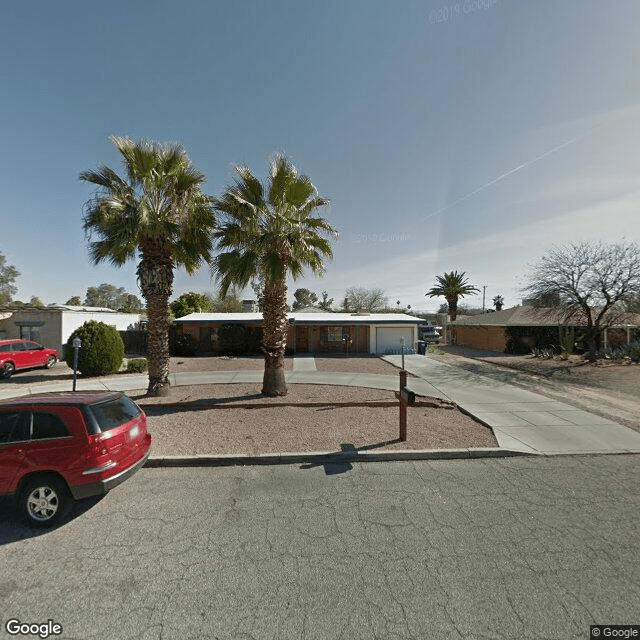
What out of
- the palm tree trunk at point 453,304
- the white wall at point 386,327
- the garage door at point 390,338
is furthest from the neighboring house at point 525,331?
the palm tree trunk at point 453,304

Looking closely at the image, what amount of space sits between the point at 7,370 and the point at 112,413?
49.7 ft

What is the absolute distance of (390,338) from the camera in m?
22.8

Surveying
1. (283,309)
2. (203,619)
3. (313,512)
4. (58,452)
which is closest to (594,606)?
(313,512)

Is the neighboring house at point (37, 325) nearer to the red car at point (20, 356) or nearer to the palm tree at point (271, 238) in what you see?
the red car at point (20, 356)

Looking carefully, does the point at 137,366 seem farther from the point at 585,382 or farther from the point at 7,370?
the point at 585,382

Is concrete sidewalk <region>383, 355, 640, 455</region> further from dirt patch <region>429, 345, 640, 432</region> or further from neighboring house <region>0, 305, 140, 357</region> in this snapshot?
neighboring house <region>0, 305, 140, 357</region>

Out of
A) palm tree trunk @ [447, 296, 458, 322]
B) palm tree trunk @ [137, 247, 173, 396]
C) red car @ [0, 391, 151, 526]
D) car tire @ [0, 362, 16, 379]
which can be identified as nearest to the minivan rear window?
red car @ [0, 391, 151, 526]

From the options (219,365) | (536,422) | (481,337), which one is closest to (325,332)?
(219,365)

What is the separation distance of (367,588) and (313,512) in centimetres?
123

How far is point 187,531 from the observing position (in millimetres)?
3525

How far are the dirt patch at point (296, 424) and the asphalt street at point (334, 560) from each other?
1.20m

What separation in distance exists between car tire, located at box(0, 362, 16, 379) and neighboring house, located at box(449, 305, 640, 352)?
29.4 m

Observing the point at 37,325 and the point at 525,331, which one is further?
the point at 525,331

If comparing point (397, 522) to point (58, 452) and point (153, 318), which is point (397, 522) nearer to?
point (58, 452)
